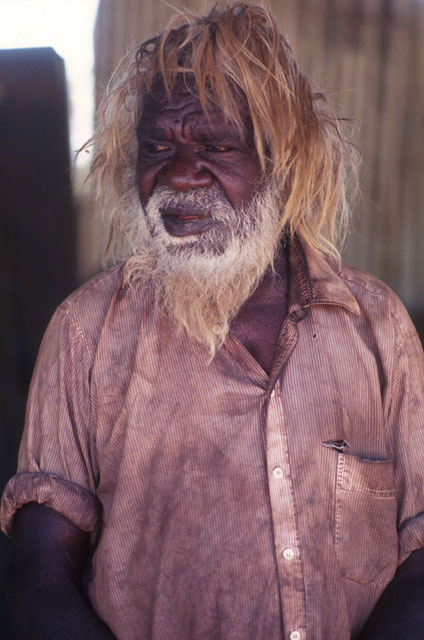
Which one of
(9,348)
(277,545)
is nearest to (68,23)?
(9,348)

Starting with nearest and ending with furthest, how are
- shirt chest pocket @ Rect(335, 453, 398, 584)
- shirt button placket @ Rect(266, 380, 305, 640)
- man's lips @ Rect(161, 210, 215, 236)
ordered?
shirt button placket @ Rect(266, 380, 305, 640)
shirt chest pocket @ Rect(335, 453, 398, 584)
man's lips @ Rect(161, 210, 215, 236)

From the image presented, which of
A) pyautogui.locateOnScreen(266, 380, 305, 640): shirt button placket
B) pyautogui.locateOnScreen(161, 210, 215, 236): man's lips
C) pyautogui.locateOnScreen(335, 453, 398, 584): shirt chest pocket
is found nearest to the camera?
pyautogui.locateOnScreen(266, 380, 305, 640): shirt button placket

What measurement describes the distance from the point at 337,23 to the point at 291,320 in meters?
1.46

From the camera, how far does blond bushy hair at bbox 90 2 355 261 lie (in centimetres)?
192

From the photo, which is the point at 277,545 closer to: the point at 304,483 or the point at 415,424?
the point at 304,483

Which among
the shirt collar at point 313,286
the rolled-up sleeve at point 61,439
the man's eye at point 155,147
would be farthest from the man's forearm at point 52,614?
the man's eye at point 155,147

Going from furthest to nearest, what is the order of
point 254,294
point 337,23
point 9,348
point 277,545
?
point 9,348 < point 337,23 < point 254,294 < point 277,545

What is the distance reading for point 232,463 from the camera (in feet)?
5.78

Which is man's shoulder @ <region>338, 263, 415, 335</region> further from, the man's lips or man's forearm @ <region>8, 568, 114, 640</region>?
man's forearm @ <region>8, 568, 114, 640</region>

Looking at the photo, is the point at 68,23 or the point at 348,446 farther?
the point at 68,23

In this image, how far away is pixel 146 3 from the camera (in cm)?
273

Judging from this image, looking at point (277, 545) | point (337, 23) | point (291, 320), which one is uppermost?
point (337, 23)

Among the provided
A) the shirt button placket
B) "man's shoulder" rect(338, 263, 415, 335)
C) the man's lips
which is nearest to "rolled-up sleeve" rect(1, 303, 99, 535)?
the man's lips

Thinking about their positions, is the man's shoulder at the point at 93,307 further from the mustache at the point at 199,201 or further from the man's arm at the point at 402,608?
the man's arm at the point at 402,608
